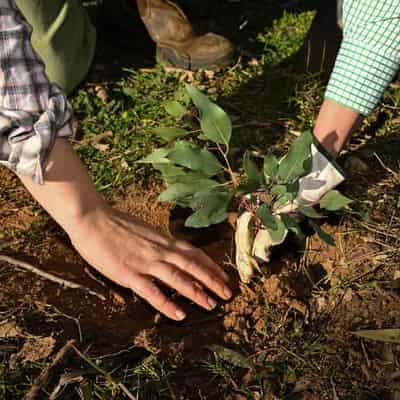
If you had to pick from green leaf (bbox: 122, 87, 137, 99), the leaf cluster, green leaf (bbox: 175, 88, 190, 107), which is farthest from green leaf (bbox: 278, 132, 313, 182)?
green leaf (bbox: 122, 87, 137, 99)

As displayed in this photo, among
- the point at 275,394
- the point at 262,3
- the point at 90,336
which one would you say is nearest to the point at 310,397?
the point at 275,394

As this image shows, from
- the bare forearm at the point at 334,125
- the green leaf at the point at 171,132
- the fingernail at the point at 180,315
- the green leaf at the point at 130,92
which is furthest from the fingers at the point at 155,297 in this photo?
the green leaf at the point at 130,92

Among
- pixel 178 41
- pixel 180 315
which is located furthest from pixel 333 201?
pixel 178 41

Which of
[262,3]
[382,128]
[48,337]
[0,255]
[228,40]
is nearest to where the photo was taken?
[48,337]

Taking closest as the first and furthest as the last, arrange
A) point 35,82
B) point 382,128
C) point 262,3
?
point 35,82 < point 382,128 < point 262,3

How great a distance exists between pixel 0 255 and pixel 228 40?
1.17 m

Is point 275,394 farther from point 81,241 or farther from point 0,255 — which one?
point 0,255

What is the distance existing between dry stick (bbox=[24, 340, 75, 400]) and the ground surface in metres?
0.01

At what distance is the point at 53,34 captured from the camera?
1929 mm

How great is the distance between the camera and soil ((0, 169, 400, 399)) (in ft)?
4.21

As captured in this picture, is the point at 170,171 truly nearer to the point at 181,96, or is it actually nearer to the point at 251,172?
the point at 251,172

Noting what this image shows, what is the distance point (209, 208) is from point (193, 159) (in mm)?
99

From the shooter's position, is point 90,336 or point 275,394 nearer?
point 275,394

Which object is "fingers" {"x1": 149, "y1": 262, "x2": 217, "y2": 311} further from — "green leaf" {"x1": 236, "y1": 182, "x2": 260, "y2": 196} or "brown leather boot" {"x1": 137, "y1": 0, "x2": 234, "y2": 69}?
"brown leather boot" {"x1": 137, "y1": 0, "x2": 234, "y2": 69}
